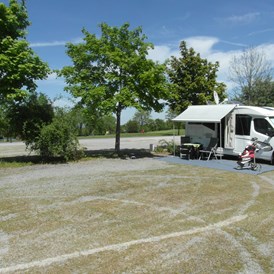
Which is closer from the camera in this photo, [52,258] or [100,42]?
[52,258]

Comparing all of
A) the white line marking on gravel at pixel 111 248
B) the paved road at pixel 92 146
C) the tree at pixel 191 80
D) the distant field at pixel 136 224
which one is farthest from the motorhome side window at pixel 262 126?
the paved road at pixel 92 146

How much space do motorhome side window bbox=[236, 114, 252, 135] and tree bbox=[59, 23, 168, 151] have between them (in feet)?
11.5

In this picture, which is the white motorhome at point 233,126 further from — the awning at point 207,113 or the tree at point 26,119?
the tree at point 26,119

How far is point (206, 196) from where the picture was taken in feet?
25.8

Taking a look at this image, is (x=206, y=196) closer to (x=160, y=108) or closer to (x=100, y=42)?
(x=160, y=108)

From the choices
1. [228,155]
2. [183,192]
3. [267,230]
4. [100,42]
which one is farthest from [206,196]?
[100,42]

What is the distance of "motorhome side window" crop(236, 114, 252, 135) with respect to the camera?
46.7 feet

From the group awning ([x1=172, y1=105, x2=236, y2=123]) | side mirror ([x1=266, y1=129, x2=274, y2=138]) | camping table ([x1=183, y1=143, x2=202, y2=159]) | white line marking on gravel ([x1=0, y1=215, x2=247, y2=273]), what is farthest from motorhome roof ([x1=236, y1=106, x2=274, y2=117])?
white line marking on gravel ([x1=0, y1=215, x2=247, y2=273])

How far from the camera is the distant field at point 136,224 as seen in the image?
4246 mm

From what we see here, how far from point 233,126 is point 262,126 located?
1.29 m

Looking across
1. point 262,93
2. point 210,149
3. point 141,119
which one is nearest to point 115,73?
point 210,149

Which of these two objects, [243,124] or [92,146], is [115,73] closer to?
[243,124]

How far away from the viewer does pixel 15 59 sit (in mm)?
12562

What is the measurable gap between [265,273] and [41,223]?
374cm
